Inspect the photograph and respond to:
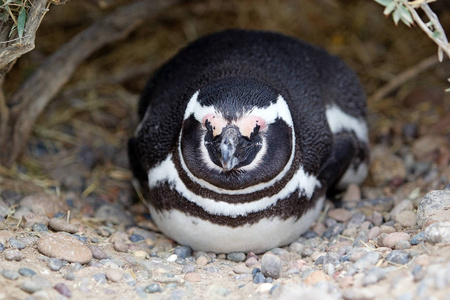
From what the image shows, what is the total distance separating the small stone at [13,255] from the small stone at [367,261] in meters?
1.48

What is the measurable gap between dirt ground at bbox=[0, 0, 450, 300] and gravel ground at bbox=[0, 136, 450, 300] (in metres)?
0.01

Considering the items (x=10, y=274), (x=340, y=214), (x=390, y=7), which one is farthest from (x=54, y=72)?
(x=390, y=7)

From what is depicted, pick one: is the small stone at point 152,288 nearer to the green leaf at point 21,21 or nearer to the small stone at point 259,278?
the small stone at point 259,278

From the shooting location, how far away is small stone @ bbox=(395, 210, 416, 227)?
343 cm

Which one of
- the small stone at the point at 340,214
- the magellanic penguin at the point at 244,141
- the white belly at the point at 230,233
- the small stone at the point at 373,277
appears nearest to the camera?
the small stone at the point at 373,277

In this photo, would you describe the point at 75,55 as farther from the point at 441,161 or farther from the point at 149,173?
the point at 441,161

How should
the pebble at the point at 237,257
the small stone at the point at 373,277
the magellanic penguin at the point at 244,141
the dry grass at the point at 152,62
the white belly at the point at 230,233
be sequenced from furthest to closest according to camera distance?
1. the dry grass at the point at 152,62
2. the pebble at the point at 237,257
3. the white belly at the point at 230,233
4. the magellanic penguin at the point at 244,141
5. the small stone at the point at 373,277

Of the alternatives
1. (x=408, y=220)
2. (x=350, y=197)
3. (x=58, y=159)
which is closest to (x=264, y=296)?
(x=408, y=220)

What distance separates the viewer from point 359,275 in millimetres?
2684

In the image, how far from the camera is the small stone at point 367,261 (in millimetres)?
2771

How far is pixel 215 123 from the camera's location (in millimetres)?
3002

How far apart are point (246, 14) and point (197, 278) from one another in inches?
134

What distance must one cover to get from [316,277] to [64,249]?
1171 millimetres

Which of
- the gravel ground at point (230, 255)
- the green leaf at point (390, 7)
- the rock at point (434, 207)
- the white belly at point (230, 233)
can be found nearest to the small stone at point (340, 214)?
the gravel ground at point (230, 255)
